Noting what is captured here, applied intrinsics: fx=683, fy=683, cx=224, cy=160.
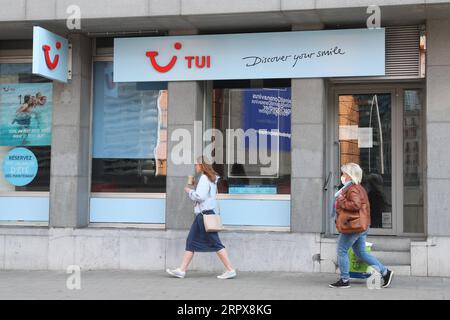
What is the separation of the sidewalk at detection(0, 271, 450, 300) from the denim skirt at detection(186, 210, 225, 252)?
479 mm

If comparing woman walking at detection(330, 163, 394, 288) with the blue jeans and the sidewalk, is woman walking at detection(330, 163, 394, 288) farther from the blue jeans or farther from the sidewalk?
the sidewalk

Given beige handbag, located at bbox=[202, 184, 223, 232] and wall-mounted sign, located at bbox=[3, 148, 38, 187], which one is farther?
wall-mounted sign, located at bbox=[3, 148, 38, 187]

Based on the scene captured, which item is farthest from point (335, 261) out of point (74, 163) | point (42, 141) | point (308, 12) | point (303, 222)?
point (42, 141)

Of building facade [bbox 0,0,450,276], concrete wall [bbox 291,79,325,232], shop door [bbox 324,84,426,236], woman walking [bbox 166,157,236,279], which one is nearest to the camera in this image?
woman walking [bbox 166,157,236,279]

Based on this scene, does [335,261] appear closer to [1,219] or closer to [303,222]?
[303,222]

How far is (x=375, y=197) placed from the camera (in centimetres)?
1145

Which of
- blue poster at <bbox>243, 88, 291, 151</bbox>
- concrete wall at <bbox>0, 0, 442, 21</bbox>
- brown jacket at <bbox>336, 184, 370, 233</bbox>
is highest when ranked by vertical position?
concrete wall at <bbox>0, 0, 442, 21</bbox>

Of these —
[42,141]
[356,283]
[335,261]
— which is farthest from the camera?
[42,141]

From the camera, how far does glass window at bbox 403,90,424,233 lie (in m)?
11.2

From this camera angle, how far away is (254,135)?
1152 centimetres

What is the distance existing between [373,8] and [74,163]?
17.9 ft

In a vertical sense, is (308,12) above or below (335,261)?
above

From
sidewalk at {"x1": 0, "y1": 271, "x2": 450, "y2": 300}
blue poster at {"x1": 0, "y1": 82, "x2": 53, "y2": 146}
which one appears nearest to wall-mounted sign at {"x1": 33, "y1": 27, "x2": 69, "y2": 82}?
blue poster at {"x1": 0, "y1": 82, "x2": 53, "y2": 146}

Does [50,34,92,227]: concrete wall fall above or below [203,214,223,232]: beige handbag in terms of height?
above
